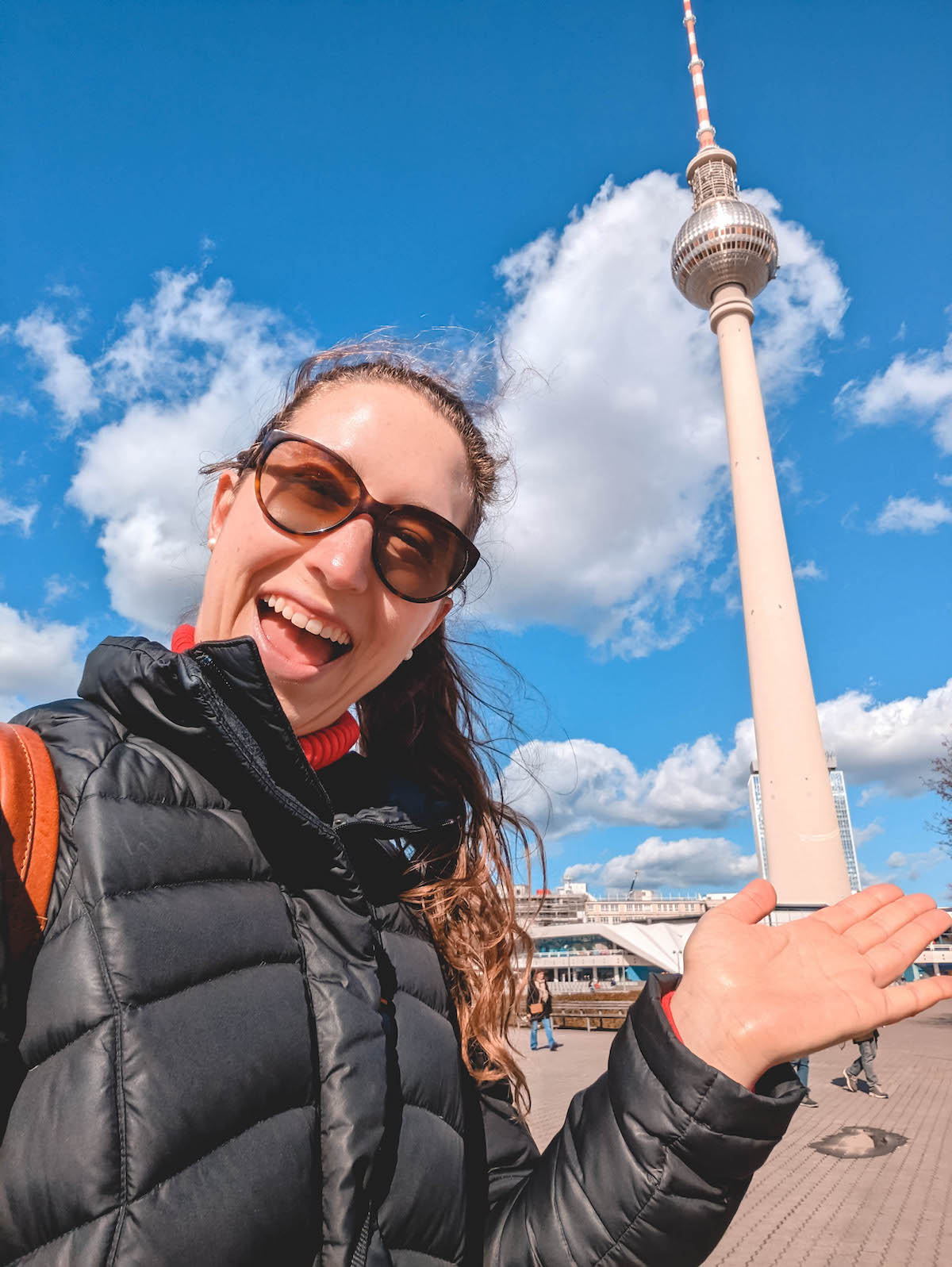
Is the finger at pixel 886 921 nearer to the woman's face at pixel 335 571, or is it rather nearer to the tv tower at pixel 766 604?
the woman's face at pixel 335 571

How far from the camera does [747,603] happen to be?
34.8 metres

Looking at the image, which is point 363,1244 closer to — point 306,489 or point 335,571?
point 335,571

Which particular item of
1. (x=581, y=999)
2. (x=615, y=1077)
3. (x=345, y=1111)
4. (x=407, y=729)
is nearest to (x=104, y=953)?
(x=345, y=1111)

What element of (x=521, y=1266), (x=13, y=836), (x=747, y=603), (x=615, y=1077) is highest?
(x=747, y=603)

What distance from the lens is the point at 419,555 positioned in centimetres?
184

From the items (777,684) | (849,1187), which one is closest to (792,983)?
(849,1187)

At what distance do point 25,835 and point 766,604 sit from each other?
35491mm

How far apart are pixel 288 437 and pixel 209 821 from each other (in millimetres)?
858

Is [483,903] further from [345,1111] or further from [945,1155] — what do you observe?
[945,1155]

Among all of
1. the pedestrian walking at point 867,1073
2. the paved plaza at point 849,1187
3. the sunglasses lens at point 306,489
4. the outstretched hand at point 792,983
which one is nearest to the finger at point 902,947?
the outstretched hand at point 792,983

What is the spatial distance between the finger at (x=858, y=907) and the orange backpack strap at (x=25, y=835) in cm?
141

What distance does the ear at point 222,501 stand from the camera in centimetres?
198

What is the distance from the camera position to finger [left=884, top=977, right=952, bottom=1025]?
1449 mm

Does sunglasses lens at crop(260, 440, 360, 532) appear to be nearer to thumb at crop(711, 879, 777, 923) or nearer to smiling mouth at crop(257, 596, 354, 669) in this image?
smiling mouth at crop(257, 596, 354, 669)
